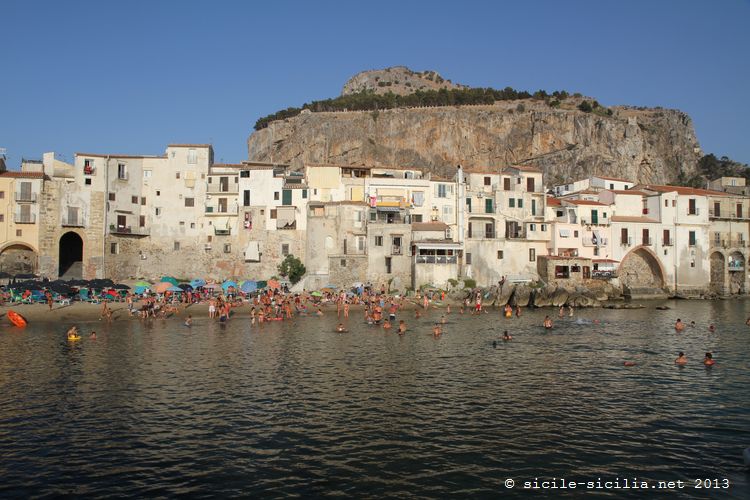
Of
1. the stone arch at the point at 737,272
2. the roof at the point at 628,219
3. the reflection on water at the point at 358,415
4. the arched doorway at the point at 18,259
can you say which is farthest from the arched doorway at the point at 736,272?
the arched doorway at the point at 18,259

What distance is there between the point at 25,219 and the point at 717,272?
239 feet

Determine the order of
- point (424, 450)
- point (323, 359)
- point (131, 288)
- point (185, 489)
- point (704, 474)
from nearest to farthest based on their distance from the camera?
point (185, 489), point (704, 474), point (424, 450), point (323, 359), point (131, 288)

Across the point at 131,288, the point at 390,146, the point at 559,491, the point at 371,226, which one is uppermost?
the point at 390,146

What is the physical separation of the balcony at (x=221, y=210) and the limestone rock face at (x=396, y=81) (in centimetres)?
10714

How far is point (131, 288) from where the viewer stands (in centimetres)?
4953

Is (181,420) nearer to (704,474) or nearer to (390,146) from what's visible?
(704,474)

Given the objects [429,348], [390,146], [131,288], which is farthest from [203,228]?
[390,146]

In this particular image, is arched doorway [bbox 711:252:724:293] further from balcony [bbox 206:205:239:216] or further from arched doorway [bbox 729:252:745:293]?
balcony [bbox 206:205:239:216]

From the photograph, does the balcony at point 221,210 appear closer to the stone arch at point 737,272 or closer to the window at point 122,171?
the window at point 122,171

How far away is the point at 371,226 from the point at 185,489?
42488mm

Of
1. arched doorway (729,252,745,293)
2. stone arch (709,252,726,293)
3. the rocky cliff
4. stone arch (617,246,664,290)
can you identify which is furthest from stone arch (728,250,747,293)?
the rocky cliff

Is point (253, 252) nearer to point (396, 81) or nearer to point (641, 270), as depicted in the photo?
point (641, 270)

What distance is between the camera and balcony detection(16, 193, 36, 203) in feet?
167

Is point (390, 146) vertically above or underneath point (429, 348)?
above
